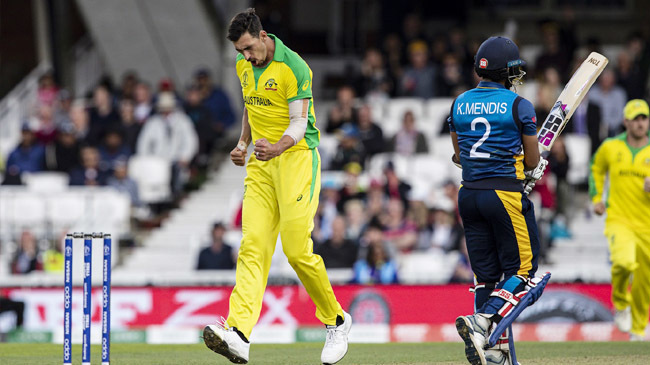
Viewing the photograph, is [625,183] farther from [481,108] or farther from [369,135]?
[369,135]

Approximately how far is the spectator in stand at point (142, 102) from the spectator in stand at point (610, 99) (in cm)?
673

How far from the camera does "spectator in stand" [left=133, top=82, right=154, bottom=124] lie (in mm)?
17675

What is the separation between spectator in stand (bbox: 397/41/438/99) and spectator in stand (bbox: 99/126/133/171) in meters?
4.45

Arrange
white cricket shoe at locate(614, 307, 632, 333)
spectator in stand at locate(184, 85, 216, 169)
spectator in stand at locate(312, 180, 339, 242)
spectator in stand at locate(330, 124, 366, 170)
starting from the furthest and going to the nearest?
spectator in stand at locate(184, 85, 216, 169) < spectator in stand at locate(330, 124, 366, 170) < spectator in stand at locate(312, 180, 339, 242) < white cricket shoe at locate(614, 307, 632, 333)

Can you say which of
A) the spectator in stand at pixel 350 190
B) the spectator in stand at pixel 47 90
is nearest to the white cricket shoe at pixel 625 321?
the spectator in stand at pixel 350 190

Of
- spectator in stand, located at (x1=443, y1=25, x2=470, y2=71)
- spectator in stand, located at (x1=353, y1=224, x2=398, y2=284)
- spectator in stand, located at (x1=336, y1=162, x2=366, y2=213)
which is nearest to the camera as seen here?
spectator in stand, located at (x1=353, y1=224, x2=398, y2=284)

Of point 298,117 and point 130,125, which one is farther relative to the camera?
point 130,125

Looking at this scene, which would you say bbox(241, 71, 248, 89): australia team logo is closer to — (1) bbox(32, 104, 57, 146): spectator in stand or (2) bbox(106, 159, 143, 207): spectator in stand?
(2) bbox(106, 159, 143, 207): spectator in stand

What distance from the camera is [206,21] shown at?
18.9 m

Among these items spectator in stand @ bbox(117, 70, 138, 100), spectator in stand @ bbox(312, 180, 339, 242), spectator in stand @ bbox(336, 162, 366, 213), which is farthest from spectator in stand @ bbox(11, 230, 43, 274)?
spectator in stand @ bbox(336, 162, 366, 213)

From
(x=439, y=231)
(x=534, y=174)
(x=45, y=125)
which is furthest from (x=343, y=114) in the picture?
(x=534, y=174)

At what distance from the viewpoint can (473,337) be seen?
22.0ft

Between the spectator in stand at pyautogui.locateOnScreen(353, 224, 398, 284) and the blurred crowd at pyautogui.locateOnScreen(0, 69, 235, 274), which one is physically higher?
the blurred crowd at pyautogui.locateOnScreen(0, 69, 235, 274)

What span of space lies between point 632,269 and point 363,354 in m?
2.99
